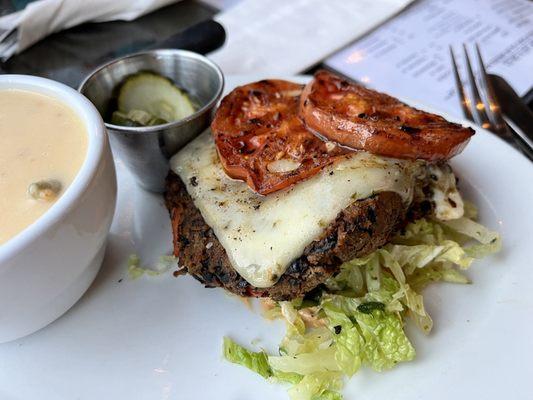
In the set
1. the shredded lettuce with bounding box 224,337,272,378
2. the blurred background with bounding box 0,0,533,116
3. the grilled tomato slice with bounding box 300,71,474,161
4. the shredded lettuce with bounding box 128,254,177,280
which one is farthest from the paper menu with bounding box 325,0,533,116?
the shredded lettuce with bounding box 224,337,272,378

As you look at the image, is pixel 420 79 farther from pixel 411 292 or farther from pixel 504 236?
pixel 411 292

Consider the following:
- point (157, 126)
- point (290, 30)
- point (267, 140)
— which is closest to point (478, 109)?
point (267, 140)

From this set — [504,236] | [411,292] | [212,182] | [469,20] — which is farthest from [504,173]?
[469,20]

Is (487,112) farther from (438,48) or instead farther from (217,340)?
(217,340)

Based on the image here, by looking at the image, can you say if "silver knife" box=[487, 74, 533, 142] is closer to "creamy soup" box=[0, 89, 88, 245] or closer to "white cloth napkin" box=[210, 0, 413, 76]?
"white cloth napkin" box=[210, 0, 413, 76]

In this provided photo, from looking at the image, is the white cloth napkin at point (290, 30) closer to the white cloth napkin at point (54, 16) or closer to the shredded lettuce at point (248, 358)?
the white cloth napkin at point (54, 16)

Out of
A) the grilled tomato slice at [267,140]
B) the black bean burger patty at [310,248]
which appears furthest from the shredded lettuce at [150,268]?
the grilled tomato slice at [267,140]

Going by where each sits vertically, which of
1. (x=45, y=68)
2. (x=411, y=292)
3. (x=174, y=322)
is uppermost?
(x=411, y=292)
